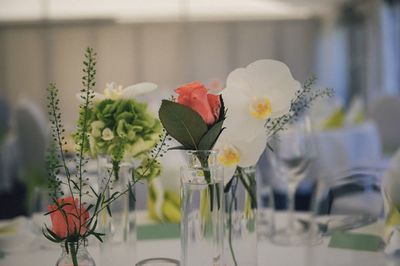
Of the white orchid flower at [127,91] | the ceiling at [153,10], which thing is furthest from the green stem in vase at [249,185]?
the ceiling at [153,10]

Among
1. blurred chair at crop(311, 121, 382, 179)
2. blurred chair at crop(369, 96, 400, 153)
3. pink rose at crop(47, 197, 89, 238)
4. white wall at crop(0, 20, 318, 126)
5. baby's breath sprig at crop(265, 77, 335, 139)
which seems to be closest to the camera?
pink rose at crop(47, 197, 89, 238)

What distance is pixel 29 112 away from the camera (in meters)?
3.97

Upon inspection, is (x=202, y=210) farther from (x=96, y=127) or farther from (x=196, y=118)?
(x=96, y=127)

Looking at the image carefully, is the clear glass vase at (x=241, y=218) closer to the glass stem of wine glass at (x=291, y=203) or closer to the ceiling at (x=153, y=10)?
the glass stem of wine glass at (x=291, y=203)

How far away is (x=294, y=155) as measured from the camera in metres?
1.20

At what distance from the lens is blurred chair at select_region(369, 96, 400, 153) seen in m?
4.33

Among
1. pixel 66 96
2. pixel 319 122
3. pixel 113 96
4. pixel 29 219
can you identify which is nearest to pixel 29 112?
pixel 319 122

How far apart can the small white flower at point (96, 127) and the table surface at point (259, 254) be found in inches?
8.5

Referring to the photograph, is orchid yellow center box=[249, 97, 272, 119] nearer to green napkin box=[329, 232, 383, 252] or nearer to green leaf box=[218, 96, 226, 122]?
green leaf box=[218, 96, 226, 122]

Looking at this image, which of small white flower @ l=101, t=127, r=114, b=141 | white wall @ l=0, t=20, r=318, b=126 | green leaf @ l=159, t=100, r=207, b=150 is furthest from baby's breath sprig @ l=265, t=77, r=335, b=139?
white wall @ l=0, t=20, r=318, b=126

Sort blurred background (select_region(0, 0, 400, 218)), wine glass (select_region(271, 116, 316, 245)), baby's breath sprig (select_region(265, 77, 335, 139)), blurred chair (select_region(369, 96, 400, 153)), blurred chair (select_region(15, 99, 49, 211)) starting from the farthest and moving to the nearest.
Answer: blurred background (select_region(0, 0, 400, 218)), blurred chair (select_region(369, 96, 400, 153)), blurred chair (select_region(15, 99, 49, 211)), wine glass (select_region(271, 116, 316, 245)), baby's breath sprig (select_region(265, 77, 335, 139))

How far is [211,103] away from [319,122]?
2974 millimetres

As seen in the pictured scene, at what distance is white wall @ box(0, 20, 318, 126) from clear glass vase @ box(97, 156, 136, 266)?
7990 millimetres

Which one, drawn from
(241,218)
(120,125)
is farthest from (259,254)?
(120,125)
